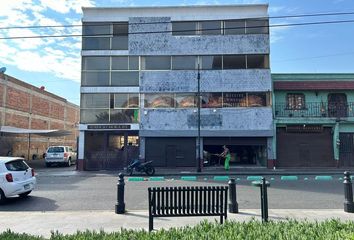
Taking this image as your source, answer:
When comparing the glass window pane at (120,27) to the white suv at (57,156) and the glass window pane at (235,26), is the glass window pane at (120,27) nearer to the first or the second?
the glass window pane at (235,26)

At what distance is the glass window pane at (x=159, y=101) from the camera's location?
24281mm

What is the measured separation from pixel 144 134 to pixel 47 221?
616 inches

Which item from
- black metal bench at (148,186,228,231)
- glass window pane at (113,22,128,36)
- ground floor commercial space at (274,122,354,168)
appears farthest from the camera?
glass window pane at (113,22,128,36)

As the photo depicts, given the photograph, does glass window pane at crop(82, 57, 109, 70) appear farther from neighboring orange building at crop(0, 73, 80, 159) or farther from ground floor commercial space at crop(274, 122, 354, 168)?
ground floor commercial space at crop(274, 122, 354, 168)

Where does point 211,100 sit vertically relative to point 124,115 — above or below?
above

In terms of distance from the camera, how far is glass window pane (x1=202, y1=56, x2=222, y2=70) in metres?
24.6

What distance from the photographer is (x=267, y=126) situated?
936 inches

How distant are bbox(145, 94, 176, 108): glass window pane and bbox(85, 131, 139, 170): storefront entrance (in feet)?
8.30

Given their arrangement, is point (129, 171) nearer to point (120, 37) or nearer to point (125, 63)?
point (125, 63)

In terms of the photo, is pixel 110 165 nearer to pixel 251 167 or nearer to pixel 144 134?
pixel 144 134

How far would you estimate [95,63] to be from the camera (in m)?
24.7

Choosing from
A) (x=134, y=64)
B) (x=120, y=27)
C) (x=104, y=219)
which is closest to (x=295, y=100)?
(x=134, y=64)

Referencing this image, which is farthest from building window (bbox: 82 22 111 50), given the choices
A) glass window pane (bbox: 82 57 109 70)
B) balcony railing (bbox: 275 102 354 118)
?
balcony railing (bbox: 275 102 354 118)

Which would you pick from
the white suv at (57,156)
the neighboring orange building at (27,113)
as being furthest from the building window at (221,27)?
the neighboring orange building at (27,113)
